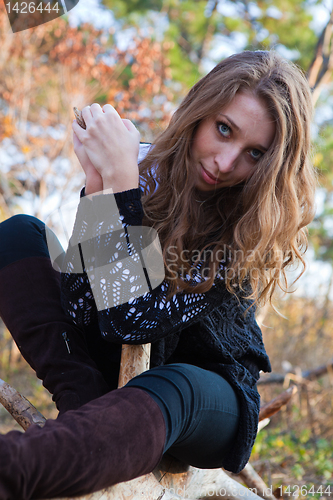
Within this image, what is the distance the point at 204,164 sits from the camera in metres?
1.35

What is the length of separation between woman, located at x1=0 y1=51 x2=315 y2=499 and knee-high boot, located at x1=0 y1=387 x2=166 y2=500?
0.09 feet

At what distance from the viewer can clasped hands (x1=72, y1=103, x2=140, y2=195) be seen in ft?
3.83

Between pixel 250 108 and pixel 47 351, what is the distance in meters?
0.90

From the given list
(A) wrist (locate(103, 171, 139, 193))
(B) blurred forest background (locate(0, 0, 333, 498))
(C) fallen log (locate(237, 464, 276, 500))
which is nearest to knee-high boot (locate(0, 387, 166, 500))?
(A) wrist (locate(103, 171, 139, 193))

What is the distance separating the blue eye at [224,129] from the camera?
1.30m

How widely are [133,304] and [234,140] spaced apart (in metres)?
0.56

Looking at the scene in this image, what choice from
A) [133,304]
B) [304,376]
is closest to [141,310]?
[133,304]

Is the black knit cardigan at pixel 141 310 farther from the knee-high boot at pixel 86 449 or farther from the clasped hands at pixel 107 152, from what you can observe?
the knee-high boot at pixel 86 449

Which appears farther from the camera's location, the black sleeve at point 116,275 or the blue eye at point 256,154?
the blue eye at point 256,154

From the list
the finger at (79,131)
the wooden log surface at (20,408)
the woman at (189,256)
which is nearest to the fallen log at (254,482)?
the woman at (189,256)

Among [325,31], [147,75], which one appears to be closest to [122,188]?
[325,31]

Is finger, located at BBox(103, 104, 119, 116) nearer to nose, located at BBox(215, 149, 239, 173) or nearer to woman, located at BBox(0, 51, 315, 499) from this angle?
woman, located at BBox(0, 51, 315, 499)

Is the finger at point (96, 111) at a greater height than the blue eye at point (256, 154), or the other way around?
the finger at point (96, 111)

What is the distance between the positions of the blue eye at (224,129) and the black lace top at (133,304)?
13.3 inches
